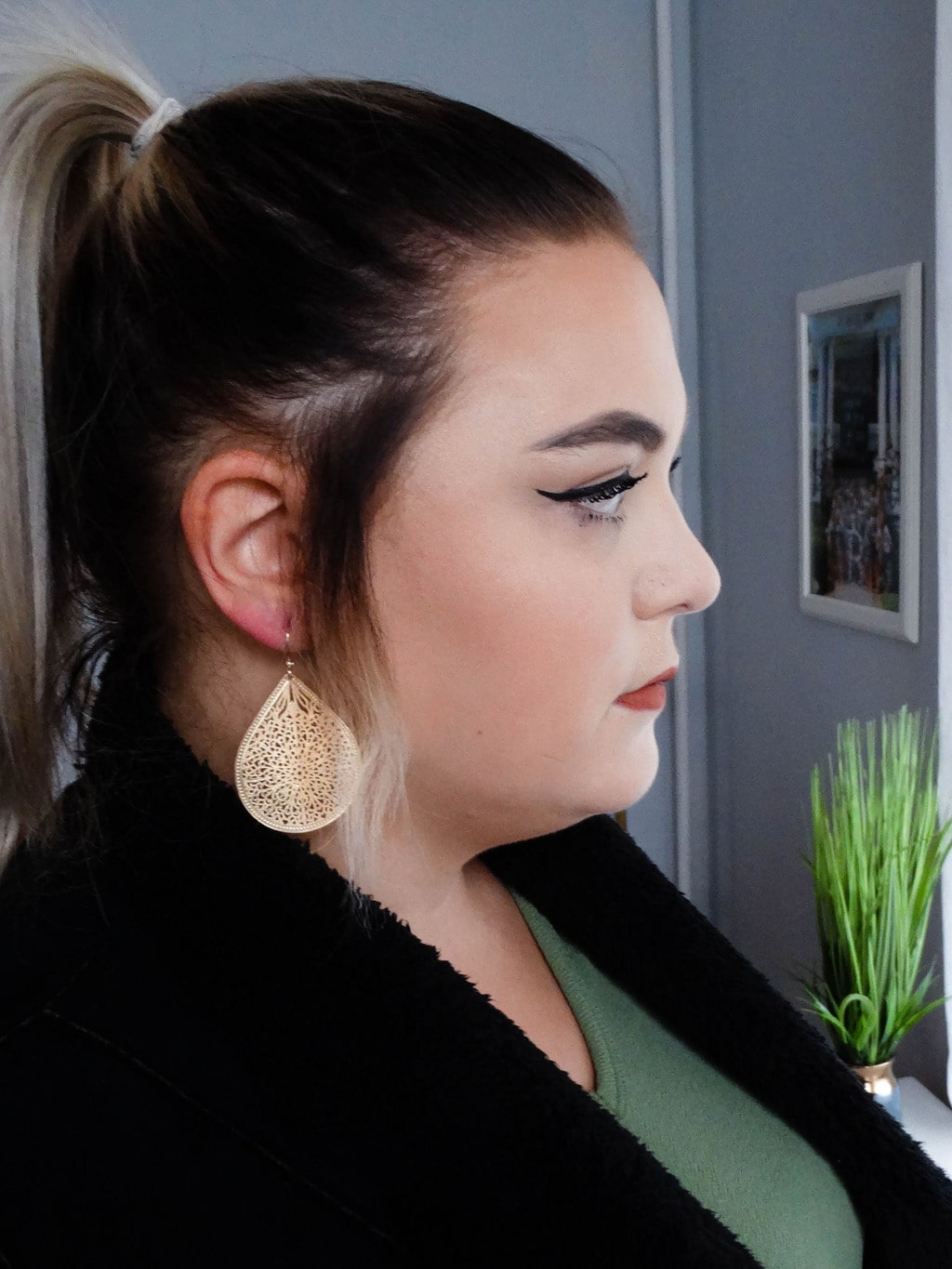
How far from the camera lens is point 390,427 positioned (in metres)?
0.64

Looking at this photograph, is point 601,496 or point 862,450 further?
point 862,450

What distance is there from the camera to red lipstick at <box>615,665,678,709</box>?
2.36 feet

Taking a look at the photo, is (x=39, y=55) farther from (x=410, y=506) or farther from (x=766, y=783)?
(x=766, y=783)

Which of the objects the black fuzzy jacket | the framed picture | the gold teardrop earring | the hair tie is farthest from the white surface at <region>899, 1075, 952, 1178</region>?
the hair tie

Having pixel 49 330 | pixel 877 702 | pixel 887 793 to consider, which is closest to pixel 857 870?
pixel 887 793

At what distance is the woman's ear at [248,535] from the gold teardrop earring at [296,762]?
0.02 metres

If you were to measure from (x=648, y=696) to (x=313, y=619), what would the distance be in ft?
0.72

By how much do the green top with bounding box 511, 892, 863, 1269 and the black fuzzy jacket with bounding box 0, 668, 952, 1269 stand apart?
12cm

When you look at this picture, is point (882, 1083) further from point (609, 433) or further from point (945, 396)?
point (609, 433)

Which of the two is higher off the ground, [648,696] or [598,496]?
A: [598,496]

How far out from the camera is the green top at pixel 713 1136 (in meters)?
0.77

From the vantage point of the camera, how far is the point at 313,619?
66 cm

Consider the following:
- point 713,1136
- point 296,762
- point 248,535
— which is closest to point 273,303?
point 248,535

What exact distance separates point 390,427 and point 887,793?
1.04 metres
